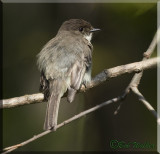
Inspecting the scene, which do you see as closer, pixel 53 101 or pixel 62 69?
pixel 53 101

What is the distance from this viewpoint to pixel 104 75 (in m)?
4.15

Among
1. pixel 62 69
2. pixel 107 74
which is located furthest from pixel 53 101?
pixel 107 74

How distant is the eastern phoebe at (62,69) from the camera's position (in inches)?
175

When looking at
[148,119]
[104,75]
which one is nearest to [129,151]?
[148,119]

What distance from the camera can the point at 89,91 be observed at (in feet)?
20.1

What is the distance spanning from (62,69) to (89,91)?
1474mm

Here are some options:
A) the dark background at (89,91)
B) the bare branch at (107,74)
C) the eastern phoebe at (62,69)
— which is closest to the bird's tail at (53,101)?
the eastern phoebe at (62,69)

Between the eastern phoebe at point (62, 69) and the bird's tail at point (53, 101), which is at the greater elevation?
the eastern phoebe at point (62, 69)

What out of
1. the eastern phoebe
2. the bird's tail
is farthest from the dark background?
the bird's tail

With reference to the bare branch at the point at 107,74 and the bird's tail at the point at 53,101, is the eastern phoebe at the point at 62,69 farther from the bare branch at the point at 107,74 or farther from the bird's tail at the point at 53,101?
the bare branch at the point at 107,74

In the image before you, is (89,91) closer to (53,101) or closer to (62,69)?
(62,69)

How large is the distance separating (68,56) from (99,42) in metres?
1.34

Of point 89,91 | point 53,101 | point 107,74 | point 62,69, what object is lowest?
point 53,101

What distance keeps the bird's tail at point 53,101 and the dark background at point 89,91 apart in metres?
1.25
